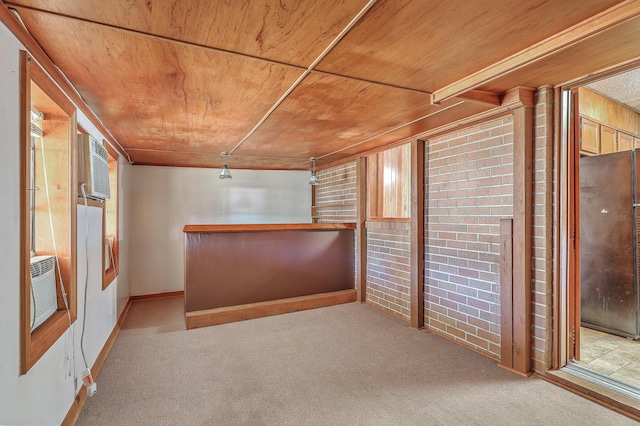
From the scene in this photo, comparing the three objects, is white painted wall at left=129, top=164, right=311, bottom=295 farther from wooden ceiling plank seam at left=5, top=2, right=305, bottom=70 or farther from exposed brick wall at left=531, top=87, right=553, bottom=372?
exposed brick wall at left=531, top=87, right=553, bottom=372

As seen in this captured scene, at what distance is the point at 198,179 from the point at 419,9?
4699mm

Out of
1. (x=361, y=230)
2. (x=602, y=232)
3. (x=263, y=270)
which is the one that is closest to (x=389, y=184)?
(x=361, y=230)

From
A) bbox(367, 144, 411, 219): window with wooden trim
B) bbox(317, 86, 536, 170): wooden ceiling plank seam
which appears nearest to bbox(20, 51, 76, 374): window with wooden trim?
bbox(317, 86, 536, 170): wooden ceiling plank seam

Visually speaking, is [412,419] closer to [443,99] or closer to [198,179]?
[443,99]

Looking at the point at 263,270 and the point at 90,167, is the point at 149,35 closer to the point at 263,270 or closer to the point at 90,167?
the point at 90,167

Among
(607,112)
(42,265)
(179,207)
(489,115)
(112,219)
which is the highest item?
(607,112)

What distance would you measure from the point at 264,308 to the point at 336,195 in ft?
7.29

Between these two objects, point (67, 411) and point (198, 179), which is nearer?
point (67, 411)

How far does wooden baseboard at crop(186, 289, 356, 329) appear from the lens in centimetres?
350

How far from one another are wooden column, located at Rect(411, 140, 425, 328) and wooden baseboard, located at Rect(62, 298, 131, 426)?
114 inches

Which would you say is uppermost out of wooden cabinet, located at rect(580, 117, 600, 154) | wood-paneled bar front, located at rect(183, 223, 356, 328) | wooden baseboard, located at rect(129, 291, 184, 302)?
wooden cabinet, located at rect(580, 117, 600, 154)

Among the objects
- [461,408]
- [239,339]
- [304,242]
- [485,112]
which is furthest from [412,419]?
[304,242]

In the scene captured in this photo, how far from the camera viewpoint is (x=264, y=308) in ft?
12.5

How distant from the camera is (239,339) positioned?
10.3ft
